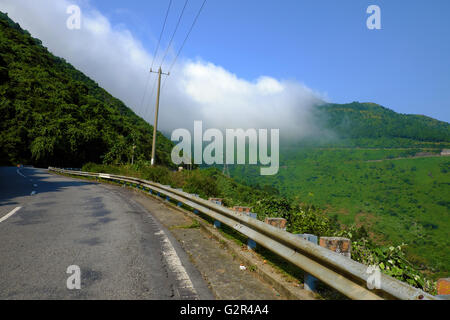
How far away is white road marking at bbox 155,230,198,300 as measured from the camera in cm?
349

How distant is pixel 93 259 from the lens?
14.4ft

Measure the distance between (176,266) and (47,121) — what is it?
78.8 meters

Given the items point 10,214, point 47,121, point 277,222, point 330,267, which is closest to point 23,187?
point 10,214

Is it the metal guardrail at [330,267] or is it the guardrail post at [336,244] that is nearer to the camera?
the metal guardrail at [330,267]

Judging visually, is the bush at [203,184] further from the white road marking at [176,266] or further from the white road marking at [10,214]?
the white road marking at [176,266]

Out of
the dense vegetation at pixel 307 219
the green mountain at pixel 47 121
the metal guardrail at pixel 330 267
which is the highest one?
the green mountain at pixel 47 121

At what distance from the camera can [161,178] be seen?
1759 centimetres

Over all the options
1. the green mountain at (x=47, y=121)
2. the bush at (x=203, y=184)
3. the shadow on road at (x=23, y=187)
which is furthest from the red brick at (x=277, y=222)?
the green mountain at (x=47, y=121)

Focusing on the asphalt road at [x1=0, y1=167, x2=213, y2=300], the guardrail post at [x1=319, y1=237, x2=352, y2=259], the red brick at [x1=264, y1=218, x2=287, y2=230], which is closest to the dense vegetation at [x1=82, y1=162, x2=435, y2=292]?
the guardrail post at [x1=319, y1=237, x2=352, y2=259]

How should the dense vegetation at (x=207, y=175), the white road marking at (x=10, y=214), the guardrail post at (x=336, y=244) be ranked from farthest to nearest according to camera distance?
the dense vegetation at (x=207, y=175) → the white road marking at (x=10, y=214) → the guardrail post at (x=336, y=244)

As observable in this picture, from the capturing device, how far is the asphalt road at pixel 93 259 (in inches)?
129

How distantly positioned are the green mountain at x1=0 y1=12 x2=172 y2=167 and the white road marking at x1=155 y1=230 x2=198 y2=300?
4524 centimetres
